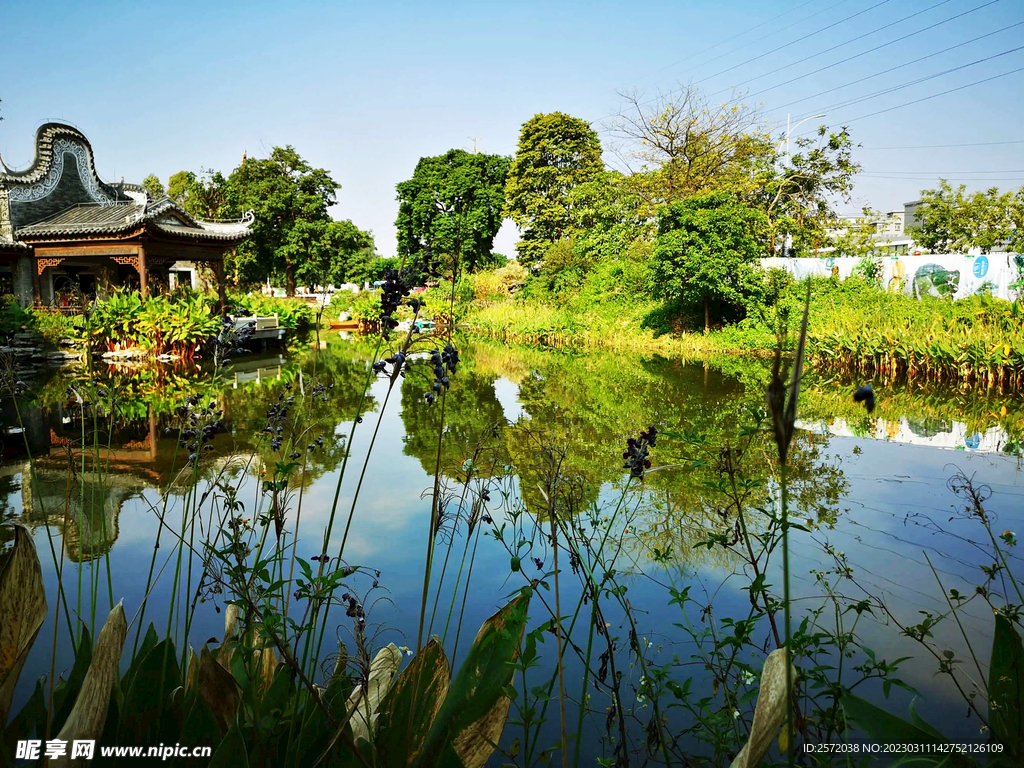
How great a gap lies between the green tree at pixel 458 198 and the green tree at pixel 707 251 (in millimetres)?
14480

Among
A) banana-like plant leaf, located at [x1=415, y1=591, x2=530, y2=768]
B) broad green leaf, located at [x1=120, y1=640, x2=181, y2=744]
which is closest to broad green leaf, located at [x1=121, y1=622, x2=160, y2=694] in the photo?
broad green leaf, located at [x1=120, y1=640, x2=181, y2=744]

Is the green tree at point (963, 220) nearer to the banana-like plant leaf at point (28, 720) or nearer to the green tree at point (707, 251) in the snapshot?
the green tree at point (707, 251)

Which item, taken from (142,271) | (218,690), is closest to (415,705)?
(218,690)

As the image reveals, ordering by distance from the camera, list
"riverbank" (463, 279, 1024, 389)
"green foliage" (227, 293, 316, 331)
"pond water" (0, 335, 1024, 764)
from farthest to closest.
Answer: "green foliage" (227, 293, 316, 331) < "riverbank" (463, 279, 1024, 389) < "pond water" (0, 335, 1024, 764)

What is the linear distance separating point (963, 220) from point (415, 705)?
25.4 meters

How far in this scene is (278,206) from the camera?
25562mm

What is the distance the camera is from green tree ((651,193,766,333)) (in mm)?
14086

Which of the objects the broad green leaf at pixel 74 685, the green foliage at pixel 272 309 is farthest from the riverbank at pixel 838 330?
the green foliage at pixel 272 309

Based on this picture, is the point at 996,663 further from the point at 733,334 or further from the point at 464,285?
the point at 464,285

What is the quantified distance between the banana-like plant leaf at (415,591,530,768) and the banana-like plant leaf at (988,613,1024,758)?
0.84 m

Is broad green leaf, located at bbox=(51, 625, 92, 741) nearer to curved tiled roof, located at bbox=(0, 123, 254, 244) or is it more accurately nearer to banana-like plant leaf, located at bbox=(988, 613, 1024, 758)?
banana-like plant leaf, located at bbox=(988, 613, 1024, 758)

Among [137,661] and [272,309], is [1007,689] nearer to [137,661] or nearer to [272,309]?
[137,661]

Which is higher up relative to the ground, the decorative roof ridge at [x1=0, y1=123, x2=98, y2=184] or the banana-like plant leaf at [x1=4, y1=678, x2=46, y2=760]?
the decorative roof ridge at [x1=0, y1=123, x2=98, y2=184]

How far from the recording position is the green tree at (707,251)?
1409cm
